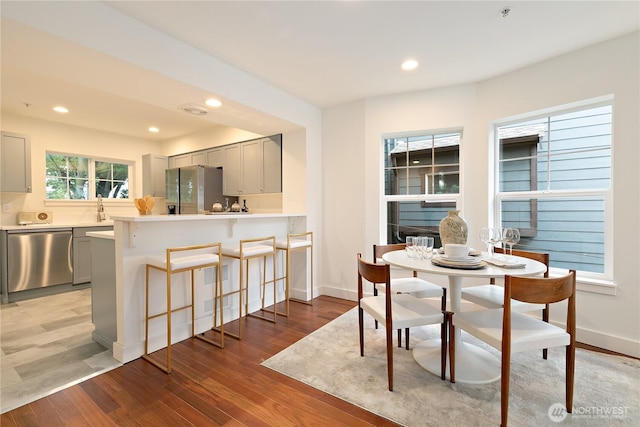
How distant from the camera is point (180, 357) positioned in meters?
2.38

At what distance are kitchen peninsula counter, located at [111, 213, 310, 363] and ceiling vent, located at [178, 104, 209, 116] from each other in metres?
1.14

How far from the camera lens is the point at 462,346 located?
2.29 m

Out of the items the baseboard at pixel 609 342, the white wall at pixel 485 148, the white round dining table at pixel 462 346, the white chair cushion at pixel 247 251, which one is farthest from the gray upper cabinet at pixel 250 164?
the baseboard at pixel 609 342

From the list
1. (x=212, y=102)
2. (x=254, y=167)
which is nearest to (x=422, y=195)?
(x=254, y=167)

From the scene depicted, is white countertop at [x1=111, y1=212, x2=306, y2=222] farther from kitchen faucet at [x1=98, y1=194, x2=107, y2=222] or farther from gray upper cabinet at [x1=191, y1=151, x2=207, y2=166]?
kitchen faucet at [x1=98, y1=194, x2=107, y2=222]

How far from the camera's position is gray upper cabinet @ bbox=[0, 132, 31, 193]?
158 inches

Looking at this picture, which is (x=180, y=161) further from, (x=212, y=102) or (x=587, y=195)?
(x=587, y=195)

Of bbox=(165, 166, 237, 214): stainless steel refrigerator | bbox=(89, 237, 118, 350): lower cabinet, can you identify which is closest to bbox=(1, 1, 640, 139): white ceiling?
bbox=(89, 237, 118, 350): lower cabinet

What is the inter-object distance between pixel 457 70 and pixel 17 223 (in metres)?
6.15

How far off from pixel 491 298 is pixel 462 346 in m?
0.44

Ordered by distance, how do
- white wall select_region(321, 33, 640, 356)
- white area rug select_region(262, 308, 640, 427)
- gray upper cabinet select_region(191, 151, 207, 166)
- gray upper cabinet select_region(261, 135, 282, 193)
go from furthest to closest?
gray upper cabinet select_region(191, 151, 207, 166)
gray upper cabinet select_region(261, 135, 282, 193)
white wall select_region(321, 33, 640, 356)
white area rug select_region(262, 308, 640, 427)

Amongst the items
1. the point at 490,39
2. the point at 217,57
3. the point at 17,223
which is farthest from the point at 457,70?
the point at 17,223

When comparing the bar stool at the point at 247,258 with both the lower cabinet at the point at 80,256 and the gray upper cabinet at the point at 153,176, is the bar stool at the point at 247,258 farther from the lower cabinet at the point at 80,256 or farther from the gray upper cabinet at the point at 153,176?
the gray upper cabinet at the point at 153,176

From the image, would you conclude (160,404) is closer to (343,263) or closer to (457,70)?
(343,263)
